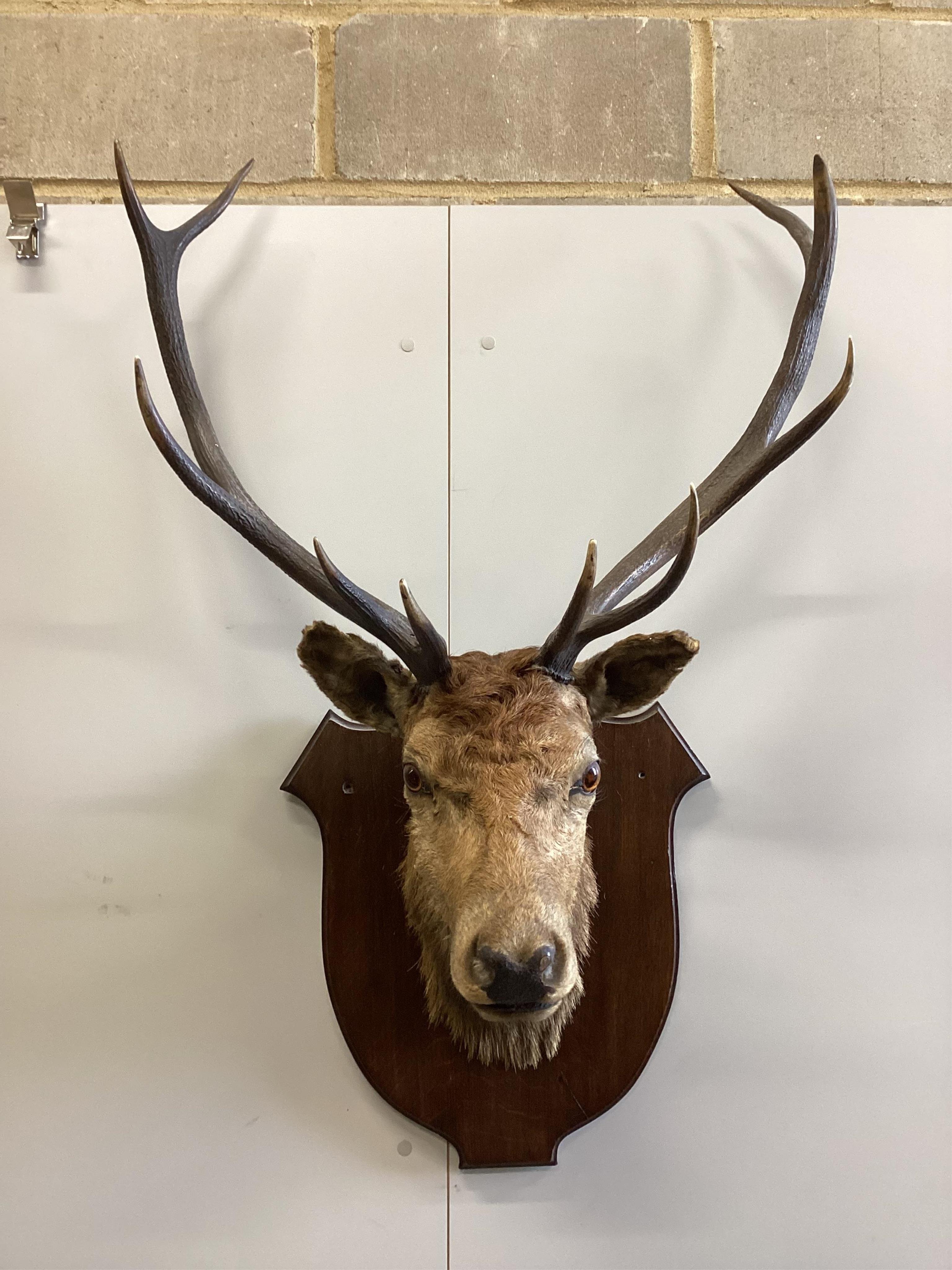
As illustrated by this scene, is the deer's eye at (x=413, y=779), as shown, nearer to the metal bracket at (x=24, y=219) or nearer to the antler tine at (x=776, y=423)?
the antler tine at (x=776, y=423)

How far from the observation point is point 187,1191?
188 cm

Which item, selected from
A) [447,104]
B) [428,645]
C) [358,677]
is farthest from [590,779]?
[447,104]

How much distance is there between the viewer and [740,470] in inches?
74.1

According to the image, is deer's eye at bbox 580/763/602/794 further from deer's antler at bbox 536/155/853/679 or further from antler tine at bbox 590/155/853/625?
antler tine at bbox 590/155/853/625

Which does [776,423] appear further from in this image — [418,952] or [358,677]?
[418,952]

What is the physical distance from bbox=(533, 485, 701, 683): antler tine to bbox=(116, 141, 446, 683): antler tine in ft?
0.71

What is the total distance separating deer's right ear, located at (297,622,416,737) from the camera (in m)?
1.72

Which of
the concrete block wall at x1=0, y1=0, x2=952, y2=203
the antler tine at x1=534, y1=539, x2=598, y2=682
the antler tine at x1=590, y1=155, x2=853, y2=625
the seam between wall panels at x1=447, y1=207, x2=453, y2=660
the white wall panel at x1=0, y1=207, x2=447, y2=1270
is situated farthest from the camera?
the concrete block wall at x1=0, y1=0, x2=952, y2=203

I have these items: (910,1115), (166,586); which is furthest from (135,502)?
(910,1115)

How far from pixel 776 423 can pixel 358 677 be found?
0.98 metres

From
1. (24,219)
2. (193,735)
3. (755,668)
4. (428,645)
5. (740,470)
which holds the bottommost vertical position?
(193,735)

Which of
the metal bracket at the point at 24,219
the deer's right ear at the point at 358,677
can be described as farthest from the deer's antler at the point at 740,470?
the metal bracket at the point at 24,219

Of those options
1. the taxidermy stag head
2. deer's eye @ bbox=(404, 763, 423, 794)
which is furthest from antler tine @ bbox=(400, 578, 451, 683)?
deer's eye @ bbox=(404, 763, 423, 794)

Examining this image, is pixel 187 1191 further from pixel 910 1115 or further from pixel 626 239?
pixel 626 239
